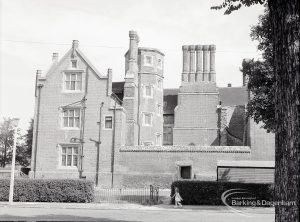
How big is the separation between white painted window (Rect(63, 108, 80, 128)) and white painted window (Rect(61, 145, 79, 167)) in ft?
6.63

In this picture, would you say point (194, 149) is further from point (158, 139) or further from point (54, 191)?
point (54, 191)

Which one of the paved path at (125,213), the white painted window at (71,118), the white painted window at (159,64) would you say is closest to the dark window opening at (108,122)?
the white painted window at (71,118)

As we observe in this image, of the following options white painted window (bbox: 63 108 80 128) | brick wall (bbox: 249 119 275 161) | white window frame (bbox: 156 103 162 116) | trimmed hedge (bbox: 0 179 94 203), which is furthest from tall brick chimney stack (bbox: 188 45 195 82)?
trimmed hedge (bbox: 0 179 94 203)

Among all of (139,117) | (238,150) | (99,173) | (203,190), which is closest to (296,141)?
(203,190)

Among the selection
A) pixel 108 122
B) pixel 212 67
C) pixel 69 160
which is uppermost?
pixel 212 67

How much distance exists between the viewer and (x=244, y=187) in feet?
77.9

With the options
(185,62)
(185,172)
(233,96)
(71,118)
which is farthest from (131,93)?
(233,96)

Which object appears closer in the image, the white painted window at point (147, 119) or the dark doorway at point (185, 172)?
the dark doorway at point (185, 172)

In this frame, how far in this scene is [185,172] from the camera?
3531 centimetres

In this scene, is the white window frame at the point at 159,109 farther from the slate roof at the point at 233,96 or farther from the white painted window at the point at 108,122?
the white painted window at the point at 108,122

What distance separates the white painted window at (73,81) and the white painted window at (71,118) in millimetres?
2131

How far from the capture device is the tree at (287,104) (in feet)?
19.6

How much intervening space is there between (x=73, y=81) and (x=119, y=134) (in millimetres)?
7115

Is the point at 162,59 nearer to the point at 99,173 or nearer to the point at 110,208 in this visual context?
the point at 99,173
